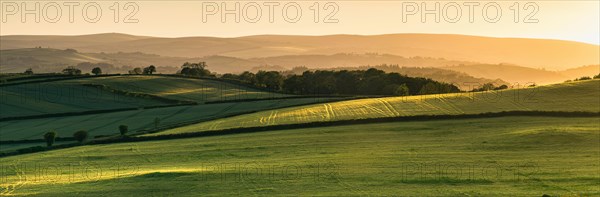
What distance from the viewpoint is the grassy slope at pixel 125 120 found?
270ft

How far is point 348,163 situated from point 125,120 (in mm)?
50011

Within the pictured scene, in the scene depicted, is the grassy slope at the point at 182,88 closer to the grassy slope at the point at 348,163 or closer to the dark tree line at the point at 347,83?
the dark tree line at the point at 347,83

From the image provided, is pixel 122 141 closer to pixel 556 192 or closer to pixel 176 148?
pixel 176 148

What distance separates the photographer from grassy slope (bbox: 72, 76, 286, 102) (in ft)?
399

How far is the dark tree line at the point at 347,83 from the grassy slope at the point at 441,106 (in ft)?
120

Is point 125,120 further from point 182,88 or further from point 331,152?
Result: point 331,152

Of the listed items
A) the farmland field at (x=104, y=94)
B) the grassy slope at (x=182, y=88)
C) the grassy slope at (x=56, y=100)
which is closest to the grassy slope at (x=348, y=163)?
the grassy slope at (x=56, y=100)

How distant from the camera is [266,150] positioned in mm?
57062

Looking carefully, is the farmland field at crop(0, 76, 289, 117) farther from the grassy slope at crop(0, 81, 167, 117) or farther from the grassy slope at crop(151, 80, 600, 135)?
the grassy slope at crop(151, 80, 600, 135)

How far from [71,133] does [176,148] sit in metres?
23.7

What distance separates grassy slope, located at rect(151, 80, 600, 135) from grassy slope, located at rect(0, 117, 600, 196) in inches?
205

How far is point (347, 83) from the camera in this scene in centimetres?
14112

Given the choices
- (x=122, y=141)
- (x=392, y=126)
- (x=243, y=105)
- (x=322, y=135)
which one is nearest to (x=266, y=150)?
(x=322, y=135)

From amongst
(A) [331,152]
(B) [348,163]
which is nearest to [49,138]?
(A) [331,152]
